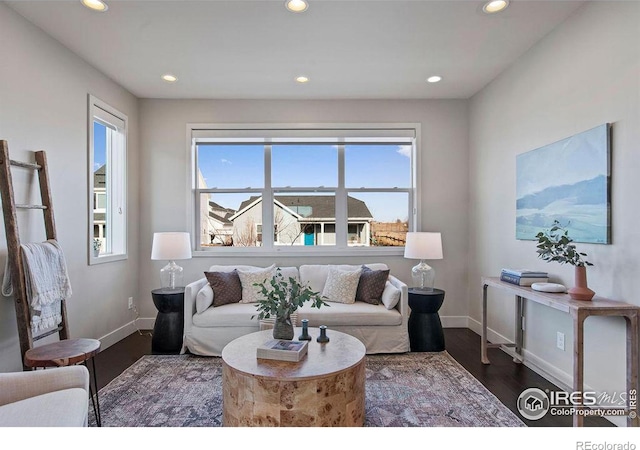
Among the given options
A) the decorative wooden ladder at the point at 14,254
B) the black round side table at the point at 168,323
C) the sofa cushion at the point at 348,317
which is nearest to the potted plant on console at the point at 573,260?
the sofa cushion at the point at 348,317

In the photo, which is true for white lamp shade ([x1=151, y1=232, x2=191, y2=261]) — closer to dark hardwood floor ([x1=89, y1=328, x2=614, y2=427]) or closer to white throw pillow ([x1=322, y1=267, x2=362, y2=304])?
dark hardwood floor ([x1=89, y1=328, x2=614, y2=427])

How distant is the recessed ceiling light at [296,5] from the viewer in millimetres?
2410

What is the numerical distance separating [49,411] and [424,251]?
Result: 311cm

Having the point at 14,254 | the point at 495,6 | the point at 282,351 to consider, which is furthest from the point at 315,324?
the point at 495,6

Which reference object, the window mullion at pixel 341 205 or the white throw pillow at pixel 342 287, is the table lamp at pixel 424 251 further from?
the window mullion at pixel 341 205

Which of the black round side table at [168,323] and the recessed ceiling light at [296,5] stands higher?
the recessed ceiling light at [296,5]

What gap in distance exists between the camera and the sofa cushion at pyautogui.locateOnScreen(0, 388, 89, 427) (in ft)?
4.46

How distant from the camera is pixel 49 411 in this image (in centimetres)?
140

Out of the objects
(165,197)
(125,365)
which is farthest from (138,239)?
(125,365)

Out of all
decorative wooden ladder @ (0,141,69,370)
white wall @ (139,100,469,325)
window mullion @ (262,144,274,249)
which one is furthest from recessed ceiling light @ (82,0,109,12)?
window mullion @ (262,144,274,249)

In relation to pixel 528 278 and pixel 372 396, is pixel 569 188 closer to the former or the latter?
pixel 528 278

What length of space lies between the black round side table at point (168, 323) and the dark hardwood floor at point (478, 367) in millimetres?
182
